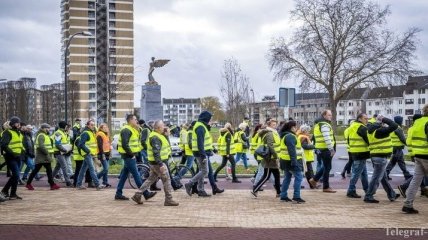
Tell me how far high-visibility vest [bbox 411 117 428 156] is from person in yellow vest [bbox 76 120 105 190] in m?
8.25

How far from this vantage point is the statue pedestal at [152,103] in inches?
1046

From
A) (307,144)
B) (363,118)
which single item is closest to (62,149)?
(307,144)

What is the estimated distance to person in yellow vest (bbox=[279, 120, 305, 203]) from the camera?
11305mm

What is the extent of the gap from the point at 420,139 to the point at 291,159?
2.76 metres

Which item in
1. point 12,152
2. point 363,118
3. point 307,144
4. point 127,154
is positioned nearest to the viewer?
point 363,118

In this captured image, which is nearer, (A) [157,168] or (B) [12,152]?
(A) [157,168]

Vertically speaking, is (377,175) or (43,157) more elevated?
(43,157)

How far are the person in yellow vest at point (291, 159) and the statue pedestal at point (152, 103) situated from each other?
15487mm

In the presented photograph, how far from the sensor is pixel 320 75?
5356 cm

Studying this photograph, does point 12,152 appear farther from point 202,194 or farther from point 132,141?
point 202,194

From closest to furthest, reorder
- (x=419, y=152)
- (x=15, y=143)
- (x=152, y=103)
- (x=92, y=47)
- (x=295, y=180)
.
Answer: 1. (x=419, y=152)
2. (x=295, y=180)
3. (x=15, y=143)
4. (x=152, y=103)
5. (x=92, y=47)

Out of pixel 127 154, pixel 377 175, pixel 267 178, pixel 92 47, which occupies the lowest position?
pixel 267 178

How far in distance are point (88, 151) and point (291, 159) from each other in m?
5.67

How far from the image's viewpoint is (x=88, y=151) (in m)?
13.9
